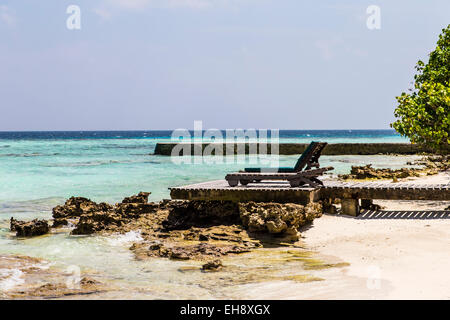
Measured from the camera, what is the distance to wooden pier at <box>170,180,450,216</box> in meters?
11.4

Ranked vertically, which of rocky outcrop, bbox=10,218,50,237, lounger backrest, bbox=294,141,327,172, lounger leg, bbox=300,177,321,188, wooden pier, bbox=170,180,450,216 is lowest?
rocky outcrop, bbox=10,218,50,237

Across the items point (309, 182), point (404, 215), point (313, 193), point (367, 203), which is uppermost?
point (309, 182)

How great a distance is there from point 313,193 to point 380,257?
327 centimetres

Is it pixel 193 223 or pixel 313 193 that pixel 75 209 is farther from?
pixel 313 193

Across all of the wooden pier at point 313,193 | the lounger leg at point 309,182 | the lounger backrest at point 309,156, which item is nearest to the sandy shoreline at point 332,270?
the wooden pier at point 313,193

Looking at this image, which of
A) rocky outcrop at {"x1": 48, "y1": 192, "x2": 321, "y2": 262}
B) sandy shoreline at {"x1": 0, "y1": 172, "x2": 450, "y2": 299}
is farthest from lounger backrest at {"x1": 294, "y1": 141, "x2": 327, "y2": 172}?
sandy shoreline at {"x1": 0, "y1": 172, "x2": 450, "y2": 299}

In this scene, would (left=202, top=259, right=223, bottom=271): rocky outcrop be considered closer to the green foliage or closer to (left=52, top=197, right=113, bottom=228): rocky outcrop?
(left=52, top=197, right=113, bottom=228): rocky outcrop

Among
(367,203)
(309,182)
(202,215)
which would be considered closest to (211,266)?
(202,215)

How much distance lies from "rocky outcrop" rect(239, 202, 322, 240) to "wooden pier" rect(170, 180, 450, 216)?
377 millimetres

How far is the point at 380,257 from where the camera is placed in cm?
841

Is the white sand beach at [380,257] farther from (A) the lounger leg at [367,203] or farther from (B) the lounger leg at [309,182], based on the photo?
(B) the lounger leg at [309,182]

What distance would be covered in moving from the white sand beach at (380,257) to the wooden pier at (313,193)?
1.44 ft

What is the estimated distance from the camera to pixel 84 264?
29.0 feet

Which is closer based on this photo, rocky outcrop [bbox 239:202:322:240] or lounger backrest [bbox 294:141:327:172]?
rocky outcrop [bbox 239:202:322:240]
